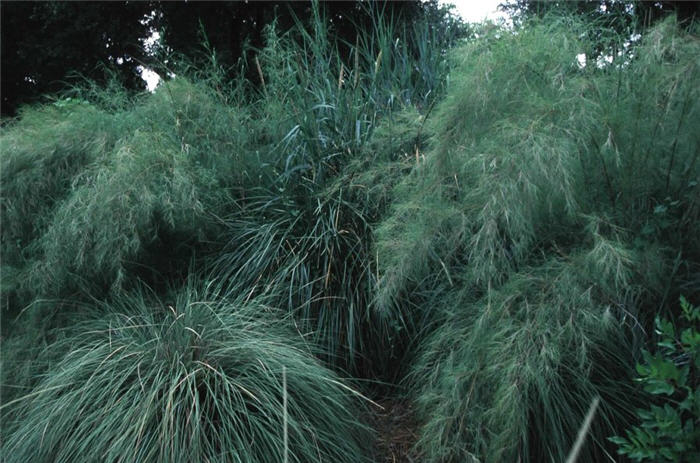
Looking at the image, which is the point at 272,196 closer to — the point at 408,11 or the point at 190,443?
the point at 190,443

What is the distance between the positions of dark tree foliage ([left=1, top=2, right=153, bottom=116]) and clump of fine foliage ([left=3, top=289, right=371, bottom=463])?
10.2 meters

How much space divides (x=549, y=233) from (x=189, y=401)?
2033mm

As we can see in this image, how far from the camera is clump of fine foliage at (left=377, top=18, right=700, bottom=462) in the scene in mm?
3154

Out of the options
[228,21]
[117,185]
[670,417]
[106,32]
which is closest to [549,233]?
[670,417]

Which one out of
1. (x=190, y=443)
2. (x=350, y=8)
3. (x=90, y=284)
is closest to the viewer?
(x=190, y=443)

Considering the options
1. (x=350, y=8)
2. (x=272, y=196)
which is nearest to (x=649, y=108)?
(x=272, y=196)

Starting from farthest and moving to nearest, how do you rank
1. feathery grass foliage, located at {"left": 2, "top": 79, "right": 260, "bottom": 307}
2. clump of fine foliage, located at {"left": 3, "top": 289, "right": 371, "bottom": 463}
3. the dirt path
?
feathery grass foliage, located at {"left": 2, "top": 79, "right": 260, "bottom": 307} → the dirt path → clump of fine foliage, located at {"left": 3, "top": 289, "right": 371, "bottom": 463}

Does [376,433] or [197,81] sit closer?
[376,433]

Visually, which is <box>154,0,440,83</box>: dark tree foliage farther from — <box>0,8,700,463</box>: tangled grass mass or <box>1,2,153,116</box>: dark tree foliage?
<box>0,8,700,463</box>: tangled grass mass

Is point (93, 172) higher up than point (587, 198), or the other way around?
point (93, 172)

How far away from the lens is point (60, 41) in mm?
14117

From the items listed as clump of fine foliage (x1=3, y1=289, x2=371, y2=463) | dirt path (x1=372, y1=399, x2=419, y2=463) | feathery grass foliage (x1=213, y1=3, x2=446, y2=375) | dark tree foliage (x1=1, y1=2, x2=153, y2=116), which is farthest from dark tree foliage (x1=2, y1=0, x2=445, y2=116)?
clump of fine foliage (x1=3, y1=289, x2=371, y2=463)

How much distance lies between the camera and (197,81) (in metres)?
5.98

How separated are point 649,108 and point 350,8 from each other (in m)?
9.71
